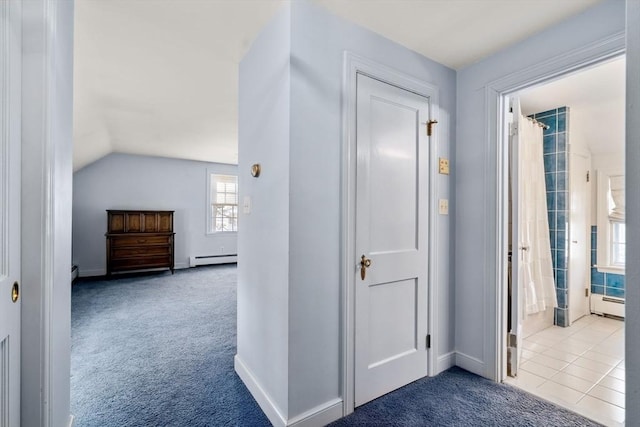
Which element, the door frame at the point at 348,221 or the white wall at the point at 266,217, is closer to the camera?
the white wall at the point at 266,217

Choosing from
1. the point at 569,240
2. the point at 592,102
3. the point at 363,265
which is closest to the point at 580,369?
the point at 569,240

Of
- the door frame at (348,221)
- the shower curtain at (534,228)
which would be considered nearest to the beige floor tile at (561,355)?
the shower curtain at (534,228)

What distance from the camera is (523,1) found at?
1.55 metres

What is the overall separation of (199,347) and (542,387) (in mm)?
2669

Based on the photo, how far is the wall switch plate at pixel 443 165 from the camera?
219 cm

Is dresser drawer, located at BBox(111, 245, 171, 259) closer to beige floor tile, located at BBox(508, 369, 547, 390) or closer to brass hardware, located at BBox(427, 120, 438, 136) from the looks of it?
brass hardware, located at BBox(427, 120, 438, 136)

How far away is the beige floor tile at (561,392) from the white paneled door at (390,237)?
805 mm

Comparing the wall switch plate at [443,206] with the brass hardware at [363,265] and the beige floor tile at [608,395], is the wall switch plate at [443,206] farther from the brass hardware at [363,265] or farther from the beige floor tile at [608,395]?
the beige floor tile at [608,395]

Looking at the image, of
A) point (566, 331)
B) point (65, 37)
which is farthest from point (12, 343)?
point (566, 331)

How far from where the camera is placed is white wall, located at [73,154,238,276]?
538 centimetres

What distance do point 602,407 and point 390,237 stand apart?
1.66 metres

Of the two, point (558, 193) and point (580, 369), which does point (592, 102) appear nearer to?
point (558, 193)

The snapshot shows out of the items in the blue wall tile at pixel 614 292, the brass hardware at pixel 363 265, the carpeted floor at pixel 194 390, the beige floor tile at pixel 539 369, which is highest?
the brass hardware at pixel 363 265

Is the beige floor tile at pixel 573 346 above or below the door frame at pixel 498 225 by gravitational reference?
below
